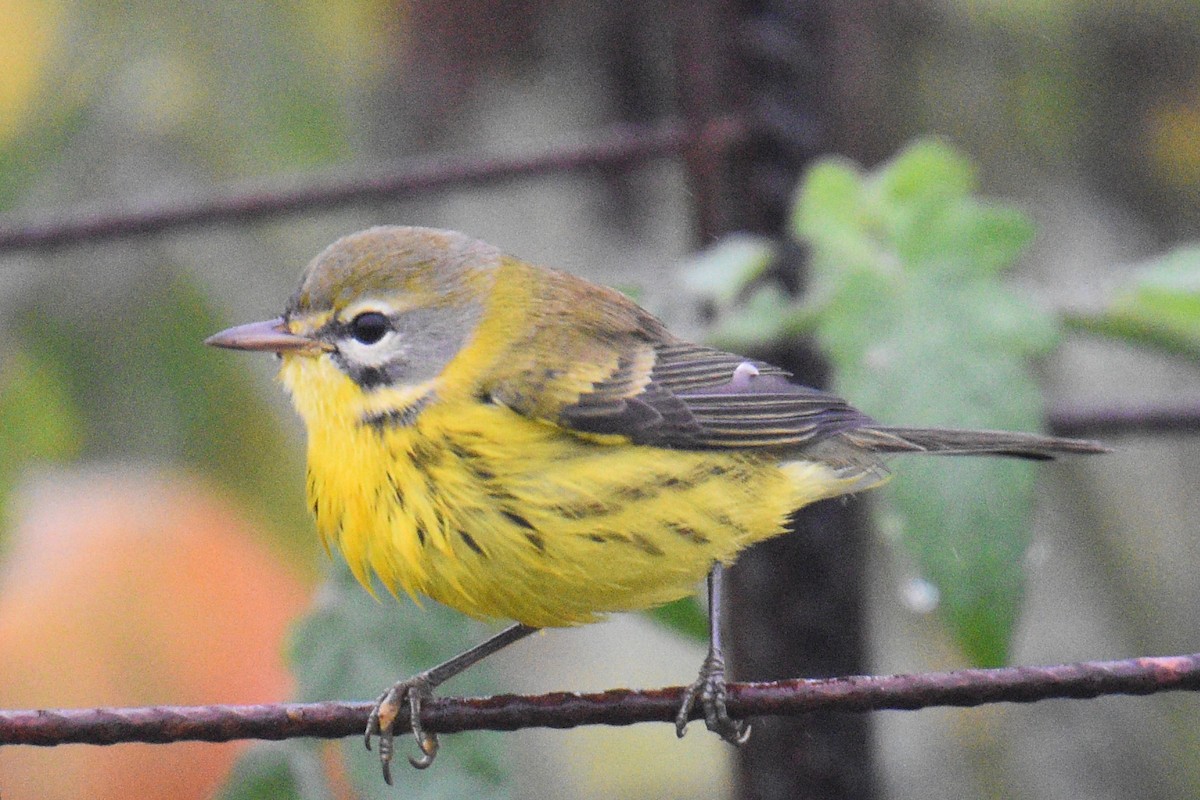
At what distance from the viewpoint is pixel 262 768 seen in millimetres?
2100

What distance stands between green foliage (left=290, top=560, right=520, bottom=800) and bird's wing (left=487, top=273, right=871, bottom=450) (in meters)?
0.37

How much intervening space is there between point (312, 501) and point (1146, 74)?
3182 millimetres

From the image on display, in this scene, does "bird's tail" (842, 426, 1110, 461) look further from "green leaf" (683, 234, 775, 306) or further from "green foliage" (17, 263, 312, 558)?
"green foliage" (17, 263, 312, 558)

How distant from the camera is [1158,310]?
230 centimetres

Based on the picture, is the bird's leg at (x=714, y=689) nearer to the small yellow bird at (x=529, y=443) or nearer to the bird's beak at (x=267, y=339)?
the small yellow bird at (x=529, y=443)

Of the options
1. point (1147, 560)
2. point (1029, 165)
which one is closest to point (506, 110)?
point (1029, 165)

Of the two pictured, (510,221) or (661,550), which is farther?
(510,221)

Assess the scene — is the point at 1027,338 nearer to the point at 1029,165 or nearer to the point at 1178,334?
the point at 1178,334

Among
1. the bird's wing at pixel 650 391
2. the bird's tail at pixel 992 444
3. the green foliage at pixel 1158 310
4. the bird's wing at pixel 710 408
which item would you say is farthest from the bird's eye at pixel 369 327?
the green foliage at pixel 1158 310

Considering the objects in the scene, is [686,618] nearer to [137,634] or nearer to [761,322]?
[761,322]

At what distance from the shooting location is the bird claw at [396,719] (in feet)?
6.60

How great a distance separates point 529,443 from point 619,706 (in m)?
0.72

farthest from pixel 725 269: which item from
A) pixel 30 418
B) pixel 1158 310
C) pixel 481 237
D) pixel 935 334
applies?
pixel 481 237

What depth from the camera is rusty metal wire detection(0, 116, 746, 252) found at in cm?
273
